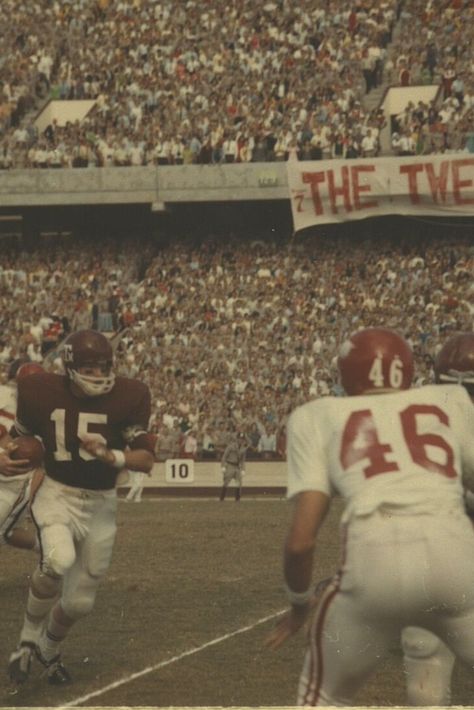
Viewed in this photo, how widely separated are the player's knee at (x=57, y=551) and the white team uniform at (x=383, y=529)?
2835 mm

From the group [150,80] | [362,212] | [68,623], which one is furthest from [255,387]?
[68,623]

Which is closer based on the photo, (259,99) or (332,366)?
(332,366)

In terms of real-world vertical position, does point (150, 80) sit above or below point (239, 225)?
above

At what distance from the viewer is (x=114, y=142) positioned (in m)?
33.6

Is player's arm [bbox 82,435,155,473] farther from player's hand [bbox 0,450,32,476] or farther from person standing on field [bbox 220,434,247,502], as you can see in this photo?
person standing on field [bbox 220,434,247,502]

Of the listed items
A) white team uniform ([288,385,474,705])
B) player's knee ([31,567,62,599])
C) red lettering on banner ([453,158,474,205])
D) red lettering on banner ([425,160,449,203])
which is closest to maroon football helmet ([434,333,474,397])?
white team uniform ([288,385,474,705])

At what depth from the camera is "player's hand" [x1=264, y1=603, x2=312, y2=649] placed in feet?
14.6

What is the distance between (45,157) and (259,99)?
17.1ft

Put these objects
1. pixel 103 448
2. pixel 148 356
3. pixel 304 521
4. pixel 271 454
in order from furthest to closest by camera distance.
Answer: pixel 148 356, pixel 271 454, pixel 103 448, pixel 304 521

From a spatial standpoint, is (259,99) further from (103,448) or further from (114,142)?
(103,448)

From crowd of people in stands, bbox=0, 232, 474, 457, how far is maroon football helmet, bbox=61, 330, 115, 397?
18.3m

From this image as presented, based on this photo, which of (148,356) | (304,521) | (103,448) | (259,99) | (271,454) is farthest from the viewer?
(259,99)

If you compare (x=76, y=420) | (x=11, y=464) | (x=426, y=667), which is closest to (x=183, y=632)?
(x=76, y=420)

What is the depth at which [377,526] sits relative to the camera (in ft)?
14.1
